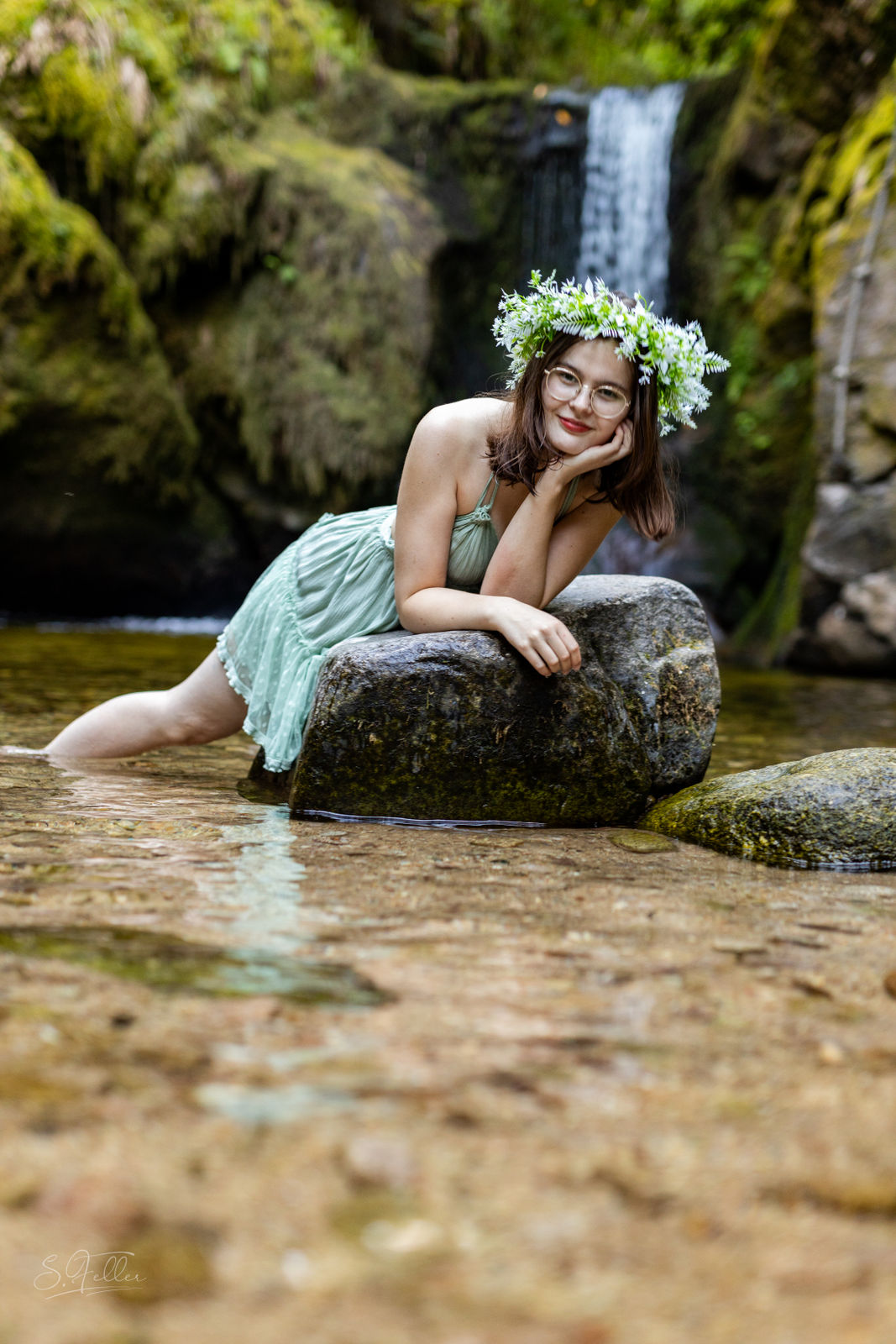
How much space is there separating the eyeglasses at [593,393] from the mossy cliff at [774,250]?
6432 millimetres

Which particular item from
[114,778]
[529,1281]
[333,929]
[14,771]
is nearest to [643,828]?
[333,929]

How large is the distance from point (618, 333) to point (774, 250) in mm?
8839

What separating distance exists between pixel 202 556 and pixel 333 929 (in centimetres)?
1074

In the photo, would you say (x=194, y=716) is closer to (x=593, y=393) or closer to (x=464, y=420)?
(x=464, y=420)

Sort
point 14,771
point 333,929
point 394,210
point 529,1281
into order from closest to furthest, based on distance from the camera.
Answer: point 529,1281 → point 333,929 → point 14,771 → point 394,210

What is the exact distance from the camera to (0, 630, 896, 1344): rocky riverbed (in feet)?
3.21

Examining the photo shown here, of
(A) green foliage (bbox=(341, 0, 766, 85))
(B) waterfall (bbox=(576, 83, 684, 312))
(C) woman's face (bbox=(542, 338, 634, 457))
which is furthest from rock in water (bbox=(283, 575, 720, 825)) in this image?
(A) green foliage (bbox=(341, 0, 766, 85))

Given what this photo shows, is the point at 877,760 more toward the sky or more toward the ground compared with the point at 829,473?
more toward the ground

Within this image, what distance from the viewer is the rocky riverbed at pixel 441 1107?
98 centimetres

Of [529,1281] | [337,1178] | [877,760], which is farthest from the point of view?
[877,760]

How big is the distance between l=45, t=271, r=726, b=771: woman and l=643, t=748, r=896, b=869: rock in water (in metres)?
0.60

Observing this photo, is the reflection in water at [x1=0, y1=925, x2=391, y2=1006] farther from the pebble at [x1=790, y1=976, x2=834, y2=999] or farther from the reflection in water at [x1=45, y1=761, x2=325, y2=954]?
the pebble at [x1=790, y1=976, x2=834, y2=999]

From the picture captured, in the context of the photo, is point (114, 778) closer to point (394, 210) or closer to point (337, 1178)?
point (337, 1178)

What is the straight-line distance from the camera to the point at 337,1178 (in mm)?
1135
